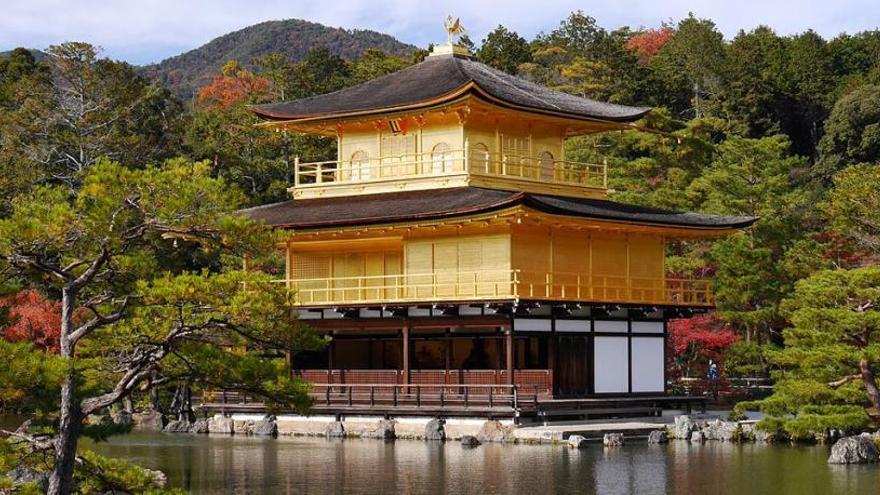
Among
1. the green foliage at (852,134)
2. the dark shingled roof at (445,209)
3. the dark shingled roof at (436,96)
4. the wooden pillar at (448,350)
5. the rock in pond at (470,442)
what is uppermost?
the green foliage at (852,134)

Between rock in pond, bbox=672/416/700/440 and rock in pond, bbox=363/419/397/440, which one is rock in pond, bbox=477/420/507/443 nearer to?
rock in pond, bbox=363/419/397/440

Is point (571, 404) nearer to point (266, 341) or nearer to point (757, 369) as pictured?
point (757, 369)

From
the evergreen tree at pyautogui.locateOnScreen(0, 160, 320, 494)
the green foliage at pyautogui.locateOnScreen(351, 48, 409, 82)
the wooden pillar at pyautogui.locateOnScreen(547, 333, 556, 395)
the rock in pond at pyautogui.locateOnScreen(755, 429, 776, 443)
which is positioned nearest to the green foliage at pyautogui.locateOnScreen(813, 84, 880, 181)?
the green foliage at pyautogui.locateOnScreen(351, 48, 409, 82)

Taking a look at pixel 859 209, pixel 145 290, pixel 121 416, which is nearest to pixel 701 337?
pixel 859 209

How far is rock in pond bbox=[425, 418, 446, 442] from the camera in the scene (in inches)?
1348

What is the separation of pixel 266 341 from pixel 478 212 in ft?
56.4

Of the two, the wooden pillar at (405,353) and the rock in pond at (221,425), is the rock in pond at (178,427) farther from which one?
the wooden pillar at (405,353)

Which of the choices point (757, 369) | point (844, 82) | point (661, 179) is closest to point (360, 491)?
point (757, 369)

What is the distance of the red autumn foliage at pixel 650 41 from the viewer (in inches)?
3600

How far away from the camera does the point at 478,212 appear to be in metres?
34.9

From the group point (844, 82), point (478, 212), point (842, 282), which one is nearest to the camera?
point (842, 282)

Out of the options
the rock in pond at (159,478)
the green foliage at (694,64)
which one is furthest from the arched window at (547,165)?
the green foliage at (694,64)

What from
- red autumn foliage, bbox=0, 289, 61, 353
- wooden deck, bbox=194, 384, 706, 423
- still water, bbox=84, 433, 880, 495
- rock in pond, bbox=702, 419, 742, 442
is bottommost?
still water, bbox=84, 433, 880, 495

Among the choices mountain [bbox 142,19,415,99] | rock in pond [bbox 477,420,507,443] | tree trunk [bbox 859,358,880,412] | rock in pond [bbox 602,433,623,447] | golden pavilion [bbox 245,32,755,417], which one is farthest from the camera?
mountain [bbox 142,19,415,99]
